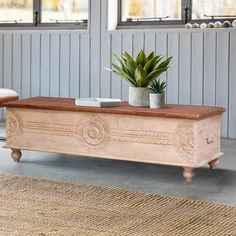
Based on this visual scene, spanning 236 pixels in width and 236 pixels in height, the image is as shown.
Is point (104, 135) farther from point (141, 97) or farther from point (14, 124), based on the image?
point (14, 124)

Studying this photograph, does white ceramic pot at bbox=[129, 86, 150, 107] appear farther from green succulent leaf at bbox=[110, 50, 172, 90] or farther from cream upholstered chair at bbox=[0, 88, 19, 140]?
cream upholstered chair at bbox=[0, 88, 19, 140]

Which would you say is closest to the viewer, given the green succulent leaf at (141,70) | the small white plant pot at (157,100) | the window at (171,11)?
the small white plant pot at (157,100)

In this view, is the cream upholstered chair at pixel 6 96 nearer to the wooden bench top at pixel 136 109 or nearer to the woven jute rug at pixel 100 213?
the wooden bench top at pixel 136 109

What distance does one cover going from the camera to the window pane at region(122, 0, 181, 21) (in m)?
5.53

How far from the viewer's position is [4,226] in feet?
7.88

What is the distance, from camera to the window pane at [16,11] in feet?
20.5

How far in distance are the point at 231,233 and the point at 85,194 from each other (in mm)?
923

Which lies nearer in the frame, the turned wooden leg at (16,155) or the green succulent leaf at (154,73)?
the green succulent leaf at (154,73)

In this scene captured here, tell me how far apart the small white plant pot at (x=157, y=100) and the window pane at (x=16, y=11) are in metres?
3.11

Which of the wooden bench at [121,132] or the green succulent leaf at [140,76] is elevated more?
the green succulent leaf at [140,76]

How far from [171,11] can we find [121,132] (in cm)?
241

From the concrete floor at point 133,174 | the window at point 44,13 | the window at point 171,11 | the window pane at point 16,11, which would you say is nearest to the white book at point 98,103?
the concrete floor at point 133,174

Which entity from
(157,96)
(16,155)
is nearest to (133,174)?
(157,96)

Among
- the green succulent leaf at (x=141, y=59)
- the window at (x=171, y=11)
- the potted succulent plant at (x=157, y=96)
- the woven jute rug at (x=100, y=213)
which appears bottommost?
the woven jute rug at (x=100, y=213)
